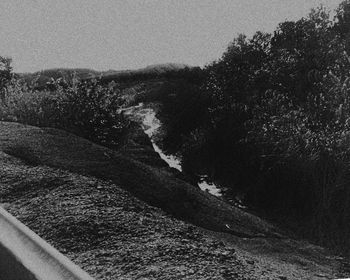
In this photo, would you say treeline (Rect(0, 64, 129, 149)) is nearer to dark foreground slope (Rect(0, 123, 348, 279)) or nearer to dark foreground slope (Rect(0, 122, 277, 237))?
dark foreground slope (Rect(0, 122, 277, 237))

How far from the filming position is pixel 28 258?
4195 millimetres

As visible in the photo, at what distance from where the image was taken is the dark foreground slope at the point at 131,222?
17.0 ft

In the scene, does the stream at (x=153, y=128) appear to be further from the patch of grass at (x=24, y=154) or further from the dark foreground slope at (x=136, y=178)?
the patch of grass at (x=24, y=154)

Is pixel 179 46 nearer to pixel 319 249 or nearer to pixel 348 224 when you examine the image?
pixel 348 224

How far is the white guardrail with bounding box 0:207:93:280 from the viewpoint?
3.79 metres

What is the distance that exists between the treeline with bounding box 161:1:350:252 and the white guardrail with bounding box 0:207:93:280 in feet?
19.3

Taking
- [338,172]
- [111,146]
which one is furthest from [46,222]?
[111,146]

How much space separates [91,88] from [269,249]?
305 inches

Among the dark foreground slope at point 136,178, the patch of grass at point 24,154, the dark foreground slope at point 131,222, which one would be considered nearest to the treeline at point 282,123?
the dark foreground slope at point 136,178

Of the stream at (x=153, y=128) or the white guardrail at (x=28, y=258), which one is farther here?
the stream at (x=153, y=128)

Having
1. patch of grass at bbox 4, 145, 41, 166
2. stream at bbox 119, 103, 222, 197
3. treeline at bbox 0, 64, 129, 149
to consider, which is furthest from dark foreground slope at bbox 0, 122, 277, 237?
stream at bbox 119, 103, 222, 197

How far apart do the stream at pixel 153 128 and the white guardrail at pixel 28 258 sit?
738 centimetres

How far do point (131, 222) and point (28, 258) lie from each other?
2.00m

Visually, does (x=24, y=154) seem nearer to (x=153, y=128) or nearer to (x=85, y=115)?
(x=85, y=115)
